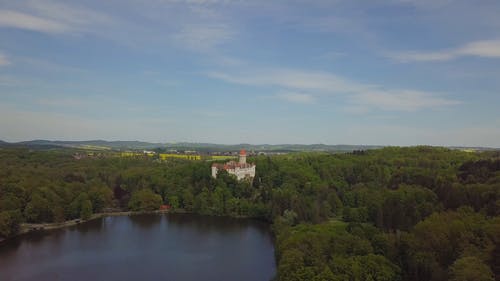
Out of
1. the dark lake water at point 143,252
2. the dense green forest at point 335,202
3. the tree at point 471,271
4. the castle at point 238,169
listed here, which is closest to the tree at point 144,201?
the dense green forest at point 335,202

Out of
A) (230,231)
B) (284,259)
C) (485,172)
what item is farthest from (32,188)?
(485,172)

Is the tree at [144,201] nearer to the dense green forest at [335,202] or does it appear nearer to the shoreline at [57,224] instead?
the dense green forest at [335,202]

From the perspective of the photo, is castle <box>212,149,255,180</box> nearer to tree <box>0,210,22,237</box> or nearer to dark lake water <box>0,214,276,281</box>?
dark lake water <box>0,214,276,281</box>

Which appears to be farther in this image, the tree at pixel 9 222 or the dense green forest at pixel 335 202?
the tree at pixel 9 222

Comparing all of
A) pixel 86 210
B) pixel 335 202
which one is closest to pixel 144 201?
pixel 86 210

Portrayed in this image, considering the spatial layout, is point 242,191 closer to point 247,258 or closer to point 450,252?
point 247,258

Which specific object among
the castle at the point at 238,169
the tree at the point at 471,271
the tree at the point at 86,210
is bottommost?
the tree at the point at 86,210
